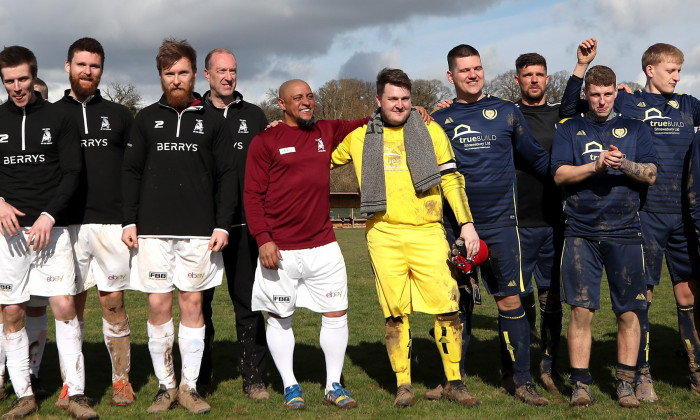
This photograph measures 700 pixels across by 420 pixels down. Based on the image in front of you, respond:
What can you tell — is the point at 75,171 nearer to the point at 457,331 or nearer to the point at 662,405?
the point at 457,331

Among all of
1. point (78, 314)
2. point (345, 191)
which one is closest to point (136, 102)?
point (345, 191)

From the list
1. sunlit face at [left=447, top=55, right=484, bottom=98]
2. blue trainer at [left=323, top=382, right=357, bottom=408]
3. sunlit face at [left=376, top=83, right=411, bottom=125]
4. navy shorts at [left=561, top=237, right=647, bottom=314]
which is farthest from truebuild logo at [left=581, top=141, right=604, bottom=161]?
blue trainer at [left=323, top=382, right=357, bottom=408]

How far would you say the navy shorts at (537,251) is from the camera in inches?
243

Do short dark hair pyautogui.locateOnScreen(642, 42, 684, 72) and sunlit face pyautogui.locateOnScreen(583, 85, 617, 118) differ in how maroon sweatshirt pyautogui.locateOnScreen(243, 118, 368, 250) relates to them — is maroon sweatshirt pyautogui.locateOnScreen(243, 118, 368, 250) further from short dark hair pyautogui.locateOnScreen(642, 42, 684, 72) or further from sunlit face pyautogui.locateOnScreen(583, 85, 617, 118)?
short dark hair pyautogui.locateOnScreen(642, 42, 684, 72)

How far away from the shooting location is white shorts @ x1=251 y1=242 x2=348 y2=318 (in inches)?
217

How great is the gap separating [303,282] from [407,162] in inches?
52.1

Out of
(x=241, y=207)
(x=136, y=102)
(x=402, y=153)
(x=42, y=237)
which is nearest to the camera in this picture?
(x=42, y=237)

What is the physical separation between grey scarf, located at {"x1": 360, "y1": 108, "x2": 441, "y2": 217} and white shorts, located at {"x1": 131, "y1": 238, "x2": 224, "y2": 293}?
137cm

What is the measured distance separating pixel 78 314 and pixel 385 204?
2.91m

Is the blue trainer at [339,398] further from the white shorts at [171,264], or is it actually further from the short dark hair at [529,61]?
the short dark hair at [529,61]

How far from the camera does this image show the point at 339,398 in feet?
18.5

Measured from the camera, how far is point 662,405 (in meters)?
5.64

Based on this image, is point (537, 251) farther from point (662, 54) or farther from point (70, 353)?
point (70, 353)

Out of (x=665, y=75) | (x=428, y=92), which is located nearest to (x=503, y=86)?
(x=428, y=92)
